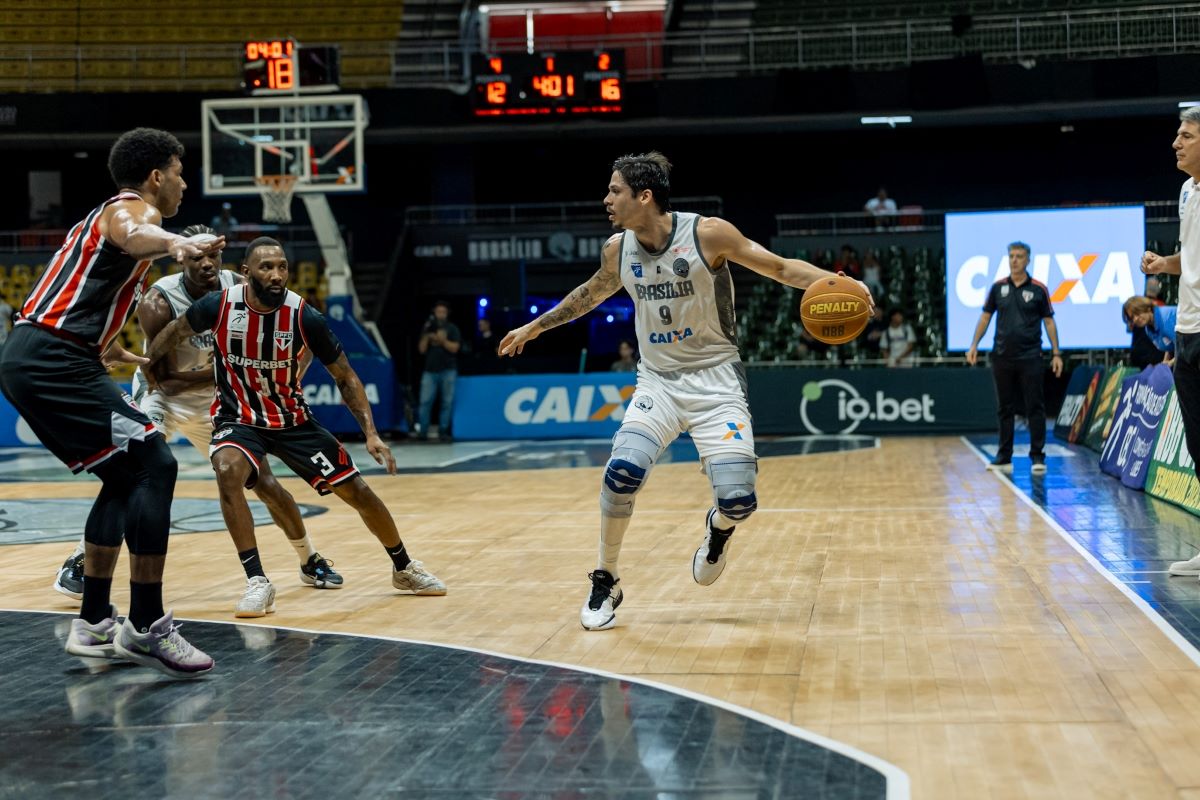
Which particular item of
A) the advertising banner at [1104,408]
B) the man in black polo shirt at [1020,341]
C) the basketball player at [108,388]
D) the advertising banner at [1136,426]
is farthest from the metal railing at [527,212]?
the basketball player at [108,388]

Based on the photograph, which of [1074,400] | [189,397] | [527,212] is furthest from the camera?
[527,212]

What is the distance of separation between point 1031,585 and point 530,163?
25019mm

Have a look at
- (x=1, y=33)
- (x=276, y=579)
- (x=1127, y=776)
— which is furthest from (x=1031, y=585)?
(x=1, y=33)

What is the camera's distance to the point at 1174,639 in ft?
16.7

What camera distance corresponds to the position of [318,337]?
6.39 meters

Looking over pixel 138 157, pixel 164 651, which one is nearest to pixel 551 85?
pixel 138 157

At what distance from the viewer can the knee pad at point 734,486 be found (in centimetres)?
561

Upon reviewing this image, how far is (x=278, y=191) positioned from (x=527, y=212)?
12060 millimetres

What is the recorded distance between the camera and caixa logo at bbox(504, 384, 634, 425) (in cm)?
1933

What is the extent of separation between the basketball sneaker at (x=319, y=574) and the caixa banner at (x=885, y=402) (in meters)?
12.4

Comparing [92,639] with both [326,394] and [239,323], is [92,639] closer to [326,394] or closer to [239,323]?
[239,323]

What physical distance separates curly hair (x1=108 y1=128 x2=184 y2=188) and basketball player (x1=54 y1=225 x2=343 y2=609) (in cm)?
160

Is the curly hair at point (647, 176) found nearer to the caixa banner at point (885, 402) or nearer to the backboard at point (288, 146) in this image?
the caixa banner at point (885, 402)

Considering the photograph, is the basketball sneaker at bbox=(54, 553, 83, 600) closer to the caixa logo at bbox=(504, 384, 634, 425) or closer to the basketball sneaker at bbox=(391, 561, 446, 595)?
the basketball sneaker at bbox=(391, 561, 446, 595)
